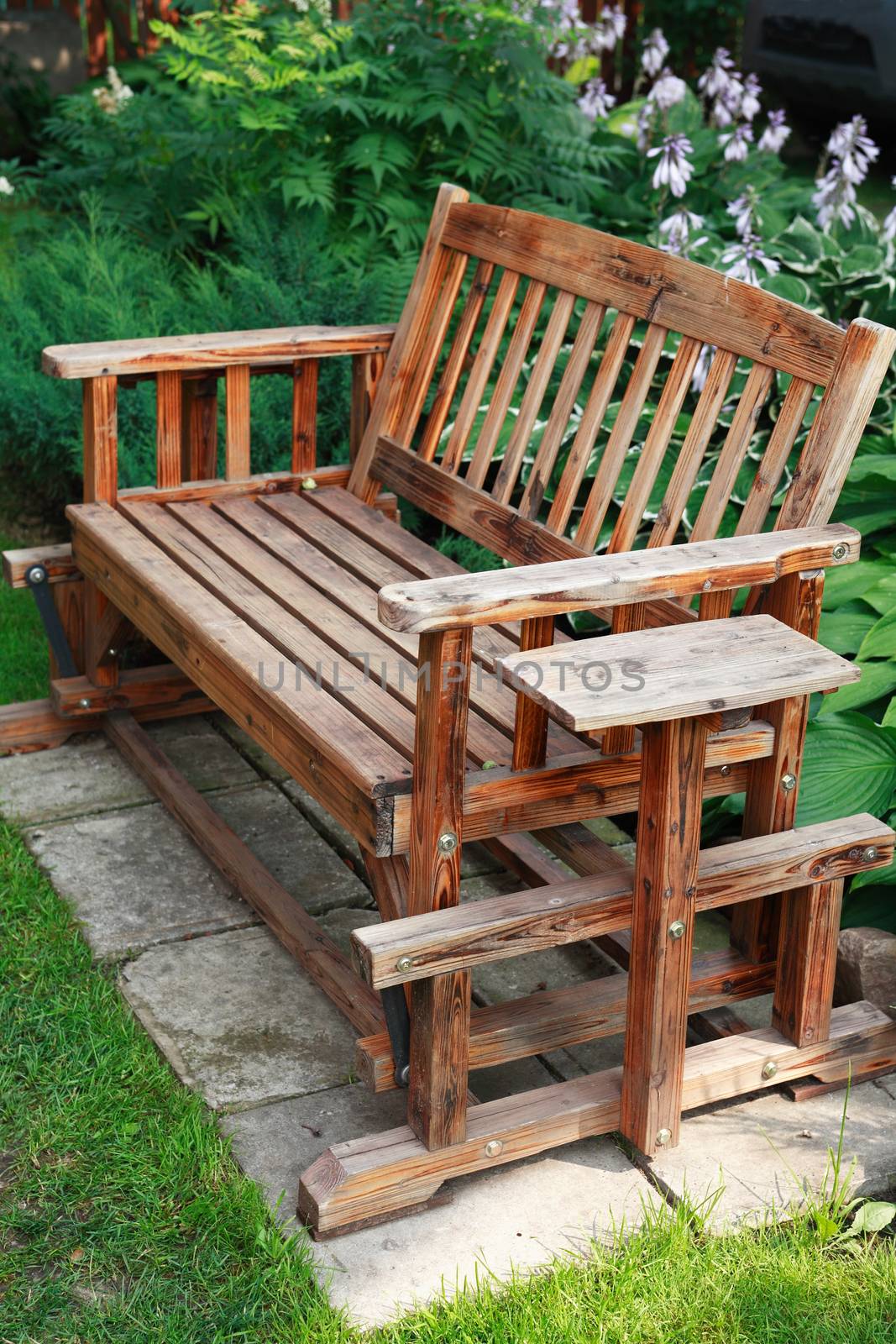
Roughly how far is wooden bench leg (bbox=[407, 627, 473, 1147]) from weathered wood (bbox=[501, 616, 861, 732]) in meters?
0.10

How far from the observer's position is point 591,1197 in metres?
2.34

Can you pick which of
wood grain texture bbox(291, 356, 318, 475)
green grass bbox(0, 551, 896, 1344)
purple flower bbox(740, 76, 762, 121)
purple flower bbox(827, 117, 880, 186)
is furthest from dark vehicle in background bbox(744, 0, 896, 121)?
green grass bbox(0, 551, 896, 1344)

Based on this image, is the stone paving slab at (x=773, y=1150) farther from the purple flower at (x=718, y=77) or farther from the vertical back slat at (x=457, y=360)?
the purple flower at (x=718, y=77)

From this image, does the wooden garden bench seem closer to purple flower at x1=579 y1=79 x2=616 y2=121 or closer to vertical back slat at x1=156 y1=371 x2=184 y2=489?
vertical back slat at x1=156 y1=371 x2=184 y2=489

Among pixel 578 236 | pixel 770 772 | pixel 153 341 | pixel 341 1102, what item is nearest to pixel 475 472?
pixel 578 236

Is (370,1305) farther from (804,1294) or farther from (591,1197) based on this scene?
(804,1294)

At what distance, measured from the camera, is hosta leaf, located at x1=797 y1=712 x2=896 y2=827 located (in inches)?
113

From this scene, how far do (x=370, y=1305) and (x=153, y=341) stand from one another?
2.12 metres

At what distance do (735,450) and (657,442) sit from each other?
202mm

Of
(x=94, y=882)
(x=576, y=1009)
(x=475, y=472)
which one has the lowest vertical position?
(x=94, y=882)

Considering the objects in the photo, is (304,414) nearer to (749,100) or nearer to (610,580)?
(610,580)

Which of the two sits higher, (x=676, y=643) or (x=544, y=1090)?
(x=676, y=643)

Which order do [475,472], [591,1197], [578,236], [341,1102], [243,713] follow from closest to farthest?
[591,1197]
[341,1102]
[243,713]
[578,236]
[475,472]

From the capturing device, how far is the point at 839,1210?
2.29 metres
